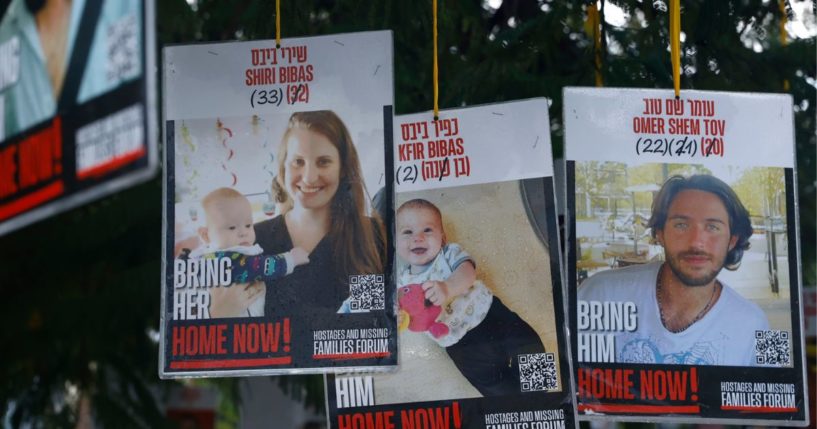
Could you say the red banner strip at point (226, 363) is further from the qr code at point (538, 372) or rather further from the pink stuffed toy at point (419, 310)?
the qr code at point (538, 372)

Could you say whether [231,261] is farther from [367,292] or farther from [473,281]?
[473,281]

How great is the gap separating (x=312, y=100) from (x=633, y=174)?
1263 millimetres

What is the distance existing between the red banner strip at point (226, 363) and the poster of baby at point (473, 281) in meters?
0.42

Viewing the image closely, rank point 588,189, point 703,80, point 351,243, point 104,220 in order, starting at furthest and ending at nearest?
point 104,220
point 703,80
point 588,189
point 351,243

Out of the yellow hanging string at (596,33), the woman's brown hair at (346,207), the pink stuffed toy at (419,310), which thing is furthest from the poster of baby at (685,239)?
the yellow hanging string at (596,33)

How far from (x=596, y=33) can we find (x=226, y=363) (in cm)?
271

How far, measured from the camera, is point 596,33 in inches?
245

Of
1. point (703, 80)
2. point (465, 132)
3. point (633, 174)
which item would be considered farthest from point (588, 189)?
point (703, 80)

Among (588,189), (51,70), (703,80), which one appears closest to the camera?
(51,70)

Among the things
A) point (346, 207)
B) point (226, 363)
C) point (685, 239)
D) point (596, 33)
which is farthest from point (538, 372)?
point (596, 33)

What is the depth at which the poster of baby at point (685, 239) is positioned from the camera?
4.87m

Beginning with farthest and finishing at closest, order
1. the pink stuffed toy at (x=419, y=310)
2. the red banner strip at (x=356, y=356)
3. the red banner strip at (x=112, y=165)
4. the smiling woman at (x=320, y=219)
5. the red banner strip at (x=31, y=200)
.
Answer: the pink stuffed toy at (x=419, y=310), the smiling woman at (x=320, y=219), the red banner strip at (x=356, y=356), the red banner strip at (x=31, y=200), the red banner strip at (x=112, y=165)

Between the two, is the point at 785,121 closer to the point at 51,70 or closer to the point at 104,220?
the point at 51,70

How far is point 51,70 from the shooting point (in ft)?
10.4
